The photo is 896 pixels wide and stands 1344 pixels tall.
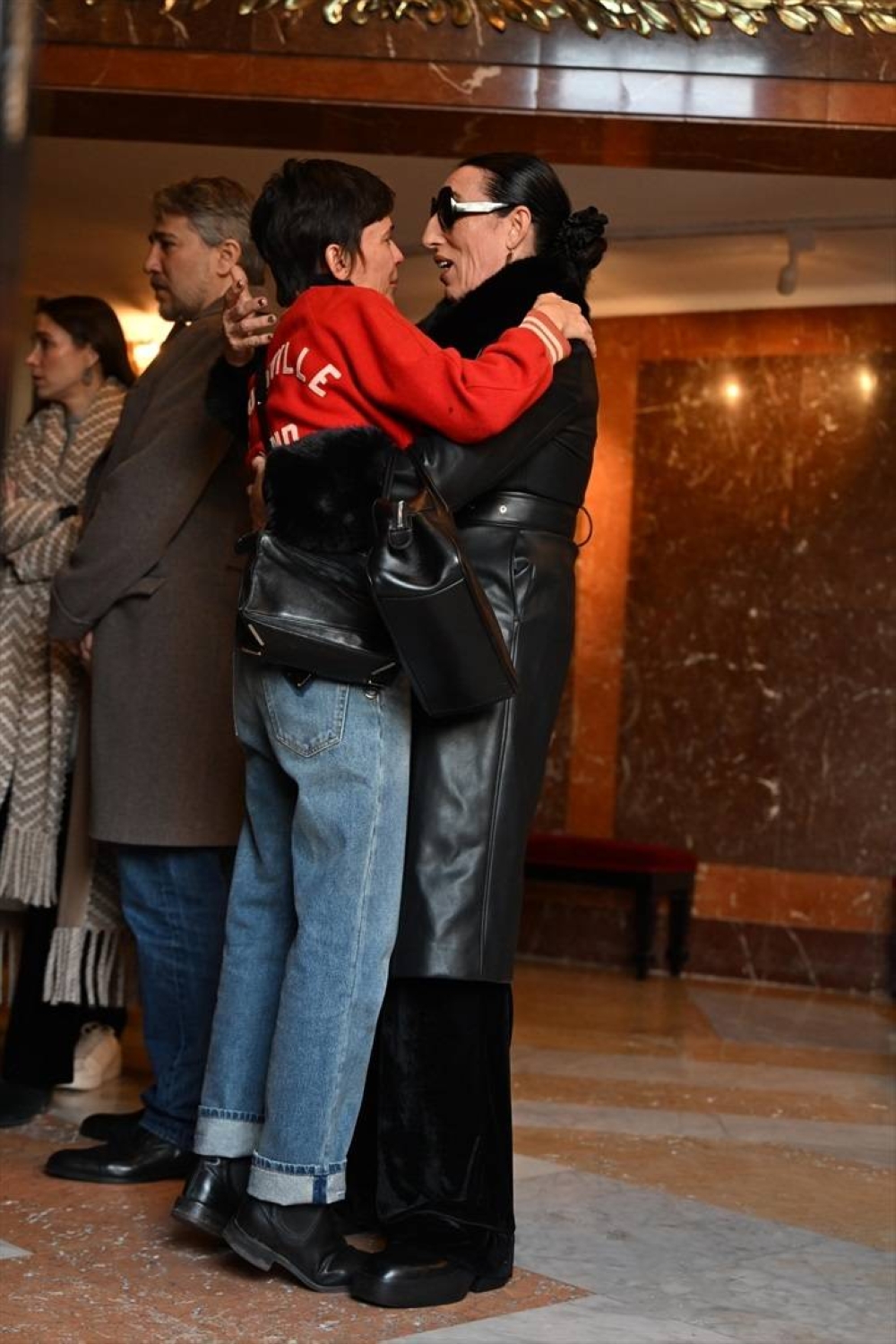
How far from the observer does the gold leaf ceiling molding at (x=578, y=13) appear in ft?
12.2

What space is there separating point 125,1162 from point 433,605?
1.21 m

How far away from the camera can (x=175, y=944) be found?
2.79 meters

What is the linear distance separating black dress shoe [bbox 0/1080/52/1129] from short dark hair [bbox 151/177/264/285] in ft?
5.33

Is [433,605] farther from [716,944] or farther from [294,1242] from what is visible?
[716,944]

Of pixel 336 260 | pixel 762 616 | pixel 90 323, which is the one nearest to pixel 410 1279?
pixel 336 260

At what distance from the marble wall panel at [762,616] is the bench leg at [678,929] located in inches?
10.6

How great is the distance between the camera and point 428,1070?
2.25m

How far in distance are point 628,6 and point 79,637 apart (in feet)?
6.42

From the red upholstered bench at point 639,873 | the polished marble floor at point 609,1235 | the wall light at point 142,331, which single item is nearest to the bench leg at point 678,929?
the red upholstered bench at point 639,873

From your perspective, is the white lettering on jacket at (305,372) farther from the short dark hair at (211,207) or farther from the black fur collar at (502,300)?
the short dark hair at (211,207)

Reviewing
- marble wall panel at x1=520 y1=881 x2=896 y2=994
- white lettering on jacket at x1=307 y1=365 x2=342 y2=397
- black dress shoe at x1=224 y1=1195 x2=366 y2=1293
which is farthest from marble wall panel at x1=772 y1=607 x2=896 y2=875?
white lettering on jacket at x1=307 y1=365 x2=342 y2=397

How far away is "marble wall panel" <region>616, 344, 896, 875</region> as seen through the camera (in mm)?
6652

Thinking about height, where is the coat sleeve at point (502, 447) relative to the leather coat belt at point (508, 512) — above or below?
above

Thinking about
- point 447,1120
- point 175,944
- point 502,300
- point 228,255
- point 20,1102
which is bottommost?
point 20,1102
